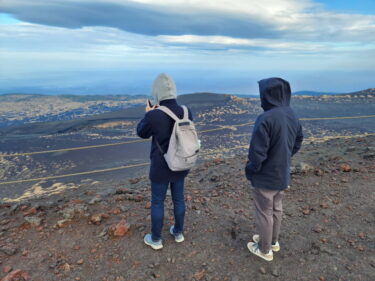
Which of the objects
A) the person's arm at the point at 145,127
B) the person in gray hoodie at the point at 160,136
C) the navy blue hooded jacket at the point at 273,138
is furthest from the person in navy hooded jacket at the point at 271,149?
the person's arm at the point at 145,127

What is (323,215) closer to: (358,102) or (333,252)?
(333,252)

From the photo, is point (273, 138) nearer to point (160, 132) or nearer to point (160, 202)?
point (160, 132)

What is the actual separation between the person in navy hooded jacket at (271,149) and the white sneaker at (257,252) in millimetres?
193

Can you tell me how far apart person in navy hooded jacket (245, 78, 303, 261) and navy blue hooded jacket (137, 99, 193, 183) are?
2.52 feet

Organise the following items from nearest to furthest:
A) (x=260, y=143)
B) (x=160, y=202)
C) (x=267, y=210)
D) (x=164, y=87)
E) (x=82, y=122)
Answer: (x=260, y=143)
(x=164, y=87)
(x=267, y=210)
(x=160, y=202)
(x=82, y=122)

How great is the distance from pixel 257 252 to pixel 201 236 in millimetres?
732

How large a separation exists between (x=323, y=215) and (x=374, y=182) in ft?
5.27

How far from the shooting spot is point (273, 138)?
2.55 metres

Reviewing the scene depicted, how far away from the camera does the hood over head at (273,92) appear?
2514 mm

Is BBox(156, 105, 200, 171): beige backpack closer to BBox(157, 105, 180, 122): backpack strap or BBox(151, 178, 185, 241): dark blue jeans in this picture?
BBox(157, 105, 180, 122): backpack strap

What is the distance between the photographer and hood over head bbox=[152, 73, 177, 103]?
2691mm

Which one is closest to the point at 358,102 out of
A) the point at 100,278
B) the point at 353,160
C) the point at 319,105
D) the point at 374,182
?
the point at 319,105

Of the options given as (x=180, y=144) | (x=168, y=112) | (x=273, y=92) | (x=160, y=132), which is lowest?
(x=180, y=144)

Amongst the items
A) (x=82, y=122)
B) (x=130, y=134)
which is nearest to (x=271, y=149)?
(x=130, y=134)
